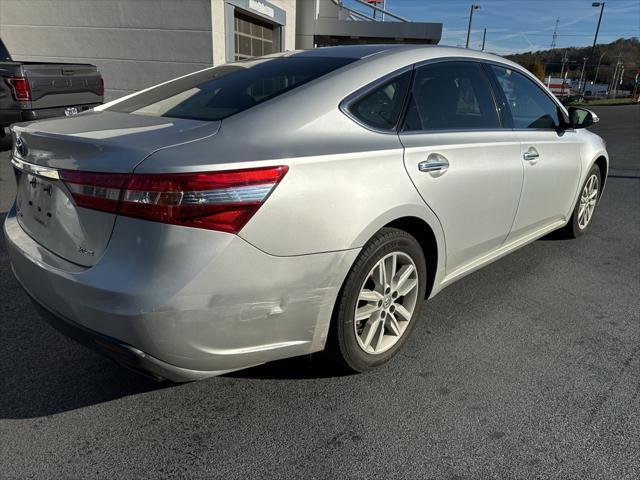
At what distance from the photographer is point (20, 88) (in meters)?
7.12

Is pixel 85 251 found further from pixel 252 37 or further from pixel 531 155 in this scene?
pixel 252 37

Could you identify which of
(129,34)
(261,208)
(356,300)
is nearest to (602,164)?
(356,300)

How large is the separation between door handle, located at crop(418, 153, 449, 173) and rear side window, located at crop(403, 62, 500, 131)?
183 millimetres

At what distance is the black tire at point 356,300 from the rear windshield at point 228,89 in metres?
0.86

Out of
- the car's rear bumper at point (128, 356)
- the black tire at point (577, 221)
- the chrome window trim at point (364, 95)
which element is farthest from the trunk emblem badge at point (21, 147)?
the black tire at point (577, 221)

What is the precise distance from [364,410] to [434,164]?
4.27ft

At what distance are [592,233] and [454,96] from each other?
3.12 metres

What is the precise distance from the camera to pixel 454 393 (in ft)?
8.14

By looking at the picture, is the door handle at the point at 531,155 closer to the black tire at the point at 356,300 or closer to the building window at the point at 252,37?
the black tire at the point at 356,300

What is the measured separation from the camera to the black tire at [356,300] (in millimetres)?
2275

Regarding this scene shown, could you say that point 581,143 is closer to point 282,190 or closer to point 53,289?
point 282,190

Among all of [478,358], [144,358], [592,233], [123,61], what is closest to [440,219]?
[478,358]

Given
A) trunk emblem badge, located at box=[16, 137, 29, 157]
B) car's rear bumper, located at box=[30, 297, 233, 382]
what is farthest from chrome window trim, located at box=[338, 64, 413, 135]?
trunk emblem badge, located at box=[16, 137, 29, 157]

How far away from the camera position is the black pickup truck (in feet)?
23.3
